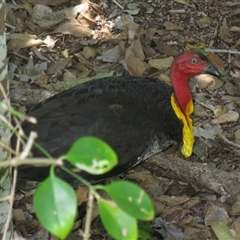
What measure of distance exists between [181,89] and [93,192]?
2732mm

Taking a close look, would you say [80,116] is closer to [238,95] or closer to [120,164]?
[120,164]

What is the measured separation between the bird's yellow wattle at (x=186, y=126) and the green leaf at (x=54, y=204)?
8.71 feet

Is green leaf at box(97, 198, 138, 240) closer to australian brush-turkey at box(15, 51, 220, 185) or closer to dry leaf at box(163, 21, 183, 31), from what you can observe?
australian brush-turkey at box(15, 51, 220, 185)

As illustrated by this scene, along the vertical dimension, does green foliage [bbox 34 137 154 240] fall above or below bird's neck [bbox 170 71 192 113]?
above

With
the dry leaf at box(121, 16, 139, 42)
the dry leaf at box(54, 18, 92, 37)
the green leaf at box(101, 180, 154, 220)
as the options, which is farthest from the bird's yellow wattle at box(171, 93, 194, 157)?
the green leaf at box(101, 180, 154, 220)

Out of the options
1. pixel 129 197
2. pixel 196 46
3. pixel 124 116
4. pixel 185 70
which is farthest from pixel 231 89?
pixel 129 197

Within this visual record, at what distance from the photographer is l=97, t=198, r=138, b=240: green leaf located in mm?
784

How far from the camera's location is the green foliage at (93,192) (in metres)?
0.77

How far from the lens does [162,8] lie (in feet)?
15.5

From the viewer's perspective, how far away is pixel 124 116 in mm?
3111

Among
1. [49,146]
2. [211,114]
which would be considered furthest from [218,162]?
[49,146]

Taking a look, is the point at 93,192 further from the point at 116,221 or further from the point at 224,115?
the point at 224,115

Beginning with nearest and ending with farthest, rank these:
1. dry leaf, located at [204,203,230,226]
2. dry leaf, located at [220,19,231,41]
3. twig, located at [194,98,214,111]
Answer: dry leaf, located at [204,203,230,226] → twig, located at [194,98,214,111] → dry leaf, located at [220,19,231,41]

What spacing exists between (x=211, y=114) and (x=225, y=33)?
818mm
